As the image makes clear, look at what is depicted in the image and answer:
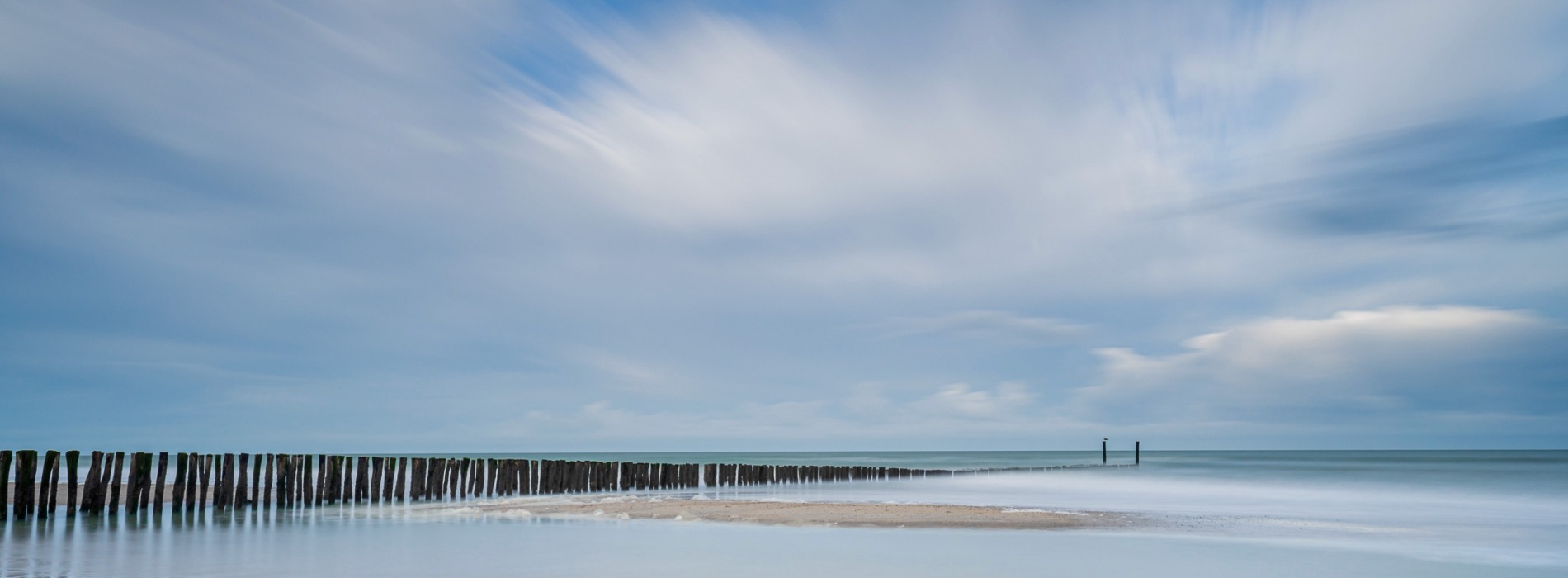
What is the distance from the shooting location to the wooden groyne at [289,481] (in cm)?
1775

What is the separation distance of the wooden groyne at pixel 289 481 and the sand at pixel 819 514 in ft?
7.47

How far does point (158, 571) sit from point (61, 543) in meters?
3.32

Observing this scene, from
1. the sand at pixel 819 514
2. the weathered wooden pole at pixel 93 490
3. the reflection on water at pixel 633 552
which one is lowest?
the sand at pixel 819 514

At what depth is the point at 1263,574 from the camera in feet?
42.0

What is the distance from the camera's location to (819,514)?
20.1 m

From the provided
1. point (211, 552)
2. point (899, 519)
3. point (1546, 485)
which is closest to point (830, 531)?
point (899, 519)

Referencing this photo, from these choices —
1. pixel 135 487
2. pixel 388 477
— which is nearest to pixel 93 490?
pixel 135 487

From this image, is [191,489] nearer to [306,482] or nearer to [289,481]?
[289,481]

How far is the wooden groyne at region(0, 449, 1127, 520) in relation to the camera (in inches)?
699

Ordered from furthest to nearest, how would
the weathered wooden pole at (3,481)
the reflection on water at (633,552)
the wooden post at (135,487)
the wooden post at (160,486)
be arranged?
the wooden post at (160,486) < the wooden post at (135,487) < the weathered wooden pole at (3,481) < the reflection on water at (633,552)

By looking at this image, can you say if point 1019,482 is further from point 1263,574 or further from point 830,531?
point 1263,574

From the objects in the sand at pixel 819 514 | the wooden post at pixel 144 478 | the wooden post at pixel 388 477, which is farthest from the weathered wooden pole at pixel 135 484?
the sand at pixel 819 514

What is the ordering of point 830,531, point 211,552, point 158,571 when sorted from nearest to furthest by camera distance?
point 158,571, point 211,552, point 830,531

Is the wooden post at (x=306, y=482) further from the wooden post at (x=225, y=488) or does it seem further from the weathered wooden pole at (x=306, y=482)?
the wooden post at (x=225, y=488)
